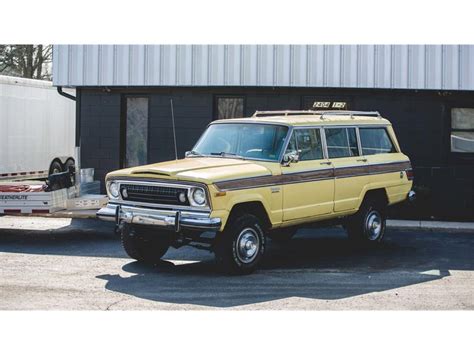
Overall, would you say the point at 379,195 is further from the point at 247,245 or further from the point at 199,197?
the point at 199,197

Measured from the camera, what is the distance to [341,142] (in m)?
12.7

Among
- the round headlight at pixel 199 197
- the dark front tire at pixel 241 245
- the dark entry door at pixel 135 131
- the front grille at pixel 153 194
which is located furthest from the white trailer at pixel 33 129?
the dark front tire at pixel 241 245

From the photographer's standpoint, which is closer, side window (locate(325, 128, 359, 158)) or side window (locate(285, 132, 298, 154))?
side window (locate(285, 132, 298, 154))

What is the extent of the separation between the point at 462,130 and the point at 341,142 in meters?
5.48

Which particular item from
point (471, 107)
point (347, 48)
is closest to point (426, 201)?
point (471, 107)

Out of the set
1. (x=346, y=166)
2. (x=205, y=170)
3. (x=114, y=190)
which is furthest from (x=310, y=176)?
(x=114, y=190)

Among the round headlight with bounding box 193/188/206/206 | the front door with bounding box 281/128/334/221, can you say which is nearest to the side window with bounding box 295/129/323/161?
the front door with bounding box 281/128/334/221

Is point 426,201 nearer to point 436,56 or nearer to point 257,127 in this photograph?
point 436,56

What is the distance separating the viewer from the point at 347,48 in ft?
55.6

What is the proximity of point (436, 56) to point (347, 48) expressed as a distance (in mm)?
1834

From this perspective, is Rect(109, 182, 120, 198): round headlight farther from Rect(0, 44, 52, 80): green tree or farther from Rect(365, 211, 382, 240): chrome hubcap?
Rect(0, 44, 52, 80): green tree

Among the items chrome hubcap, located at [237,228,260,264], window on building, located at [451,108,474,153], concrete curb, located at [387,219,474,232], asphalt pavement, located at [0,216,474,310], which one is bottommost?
asphalt pavement, located at [0,216,474,310]

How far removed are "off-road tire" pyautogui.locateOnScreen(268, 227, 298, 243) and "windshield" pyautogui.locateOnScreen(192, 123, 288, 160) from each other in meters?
1.79

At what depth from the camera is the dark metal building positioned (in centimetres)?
1691
